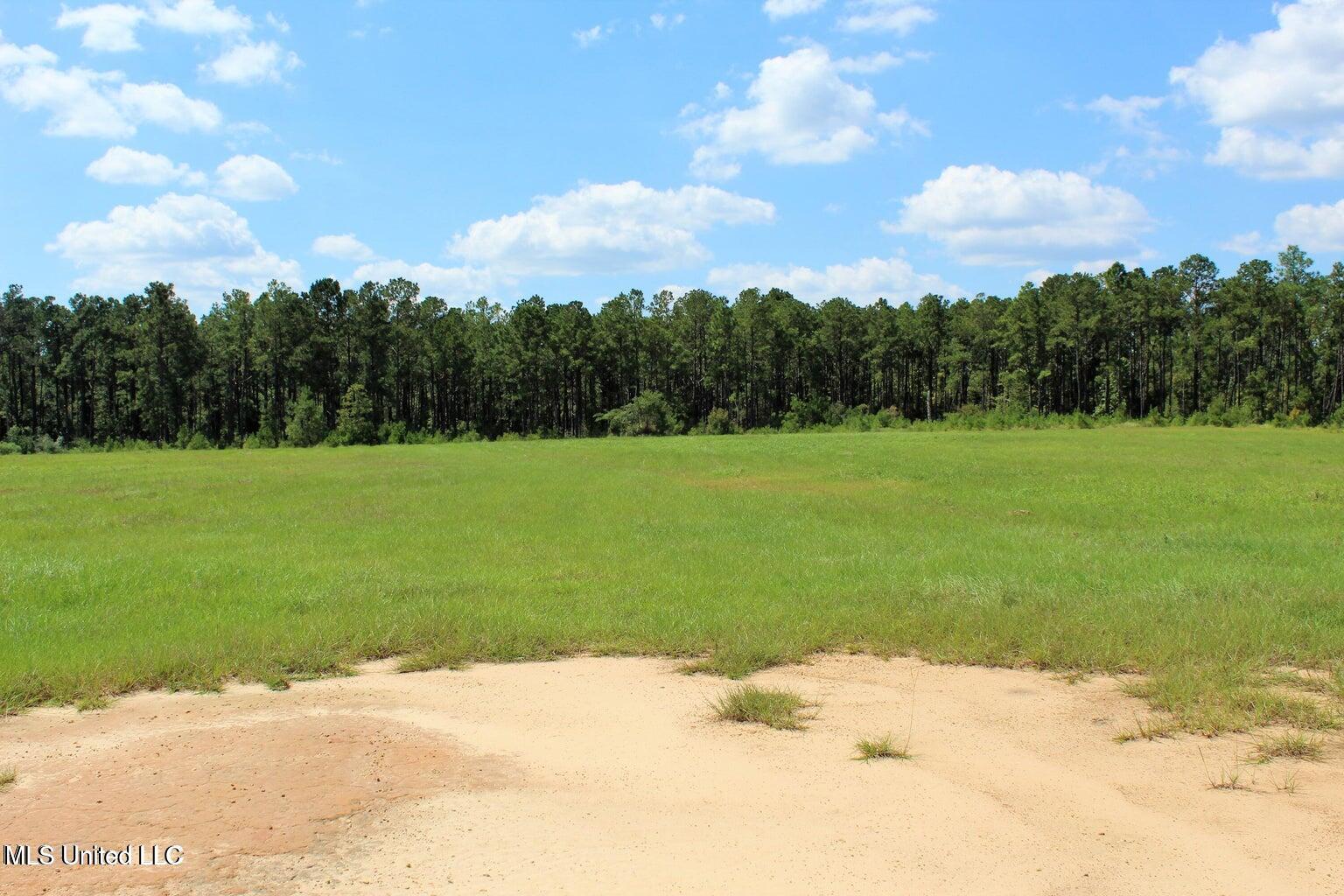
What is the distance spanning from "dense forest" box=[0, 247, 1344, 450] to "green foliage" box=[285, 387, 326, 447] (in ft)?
0.60

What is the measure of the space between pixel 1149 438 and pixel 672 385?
6614 cm

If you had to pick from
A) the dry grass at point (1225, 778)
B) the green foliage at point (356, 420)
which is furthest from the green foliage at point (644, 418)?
the dry grass at point (1225, 778)

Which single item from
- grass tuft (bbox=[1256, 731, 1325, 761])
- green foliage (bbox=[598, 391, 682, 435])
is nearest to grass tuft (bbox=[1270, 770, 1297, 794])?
grass tuft (bbox=[1256, 731, 1325, 761])

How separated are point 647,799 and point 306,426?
270ft

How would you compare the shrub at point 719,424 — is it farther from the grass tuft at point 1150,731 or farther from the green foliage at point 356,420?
the grass tuft at point 1150,731

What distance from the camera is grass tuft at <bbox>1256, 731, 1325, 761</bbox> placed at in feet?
22.0

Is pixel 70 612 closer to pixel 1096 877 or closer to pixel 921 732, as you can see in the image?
pixel 921 732

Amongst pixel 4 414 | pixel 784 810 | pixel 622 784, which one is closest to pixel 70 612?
pixel 622 784

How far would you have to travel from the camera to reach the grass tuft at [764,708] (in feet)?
25.1

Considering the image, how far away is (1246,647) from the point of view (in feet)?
31.6

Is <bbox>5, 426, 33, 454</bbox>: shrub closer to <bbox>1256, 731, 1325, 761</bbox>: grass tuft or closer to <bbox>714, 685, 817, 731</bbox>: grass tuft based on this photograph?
<bbox>714, 685, 817, 731</bbox>: grass tuft

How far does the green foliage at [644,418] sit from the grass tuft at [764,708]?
84718 mm

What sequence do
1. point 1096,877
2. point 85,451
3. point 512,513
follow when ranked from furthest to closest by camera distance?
point 85,451 → point 512,513 → point 1096,877

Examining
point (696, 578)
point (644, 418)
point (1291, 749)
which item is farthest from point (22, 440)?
point (1291, 749)
